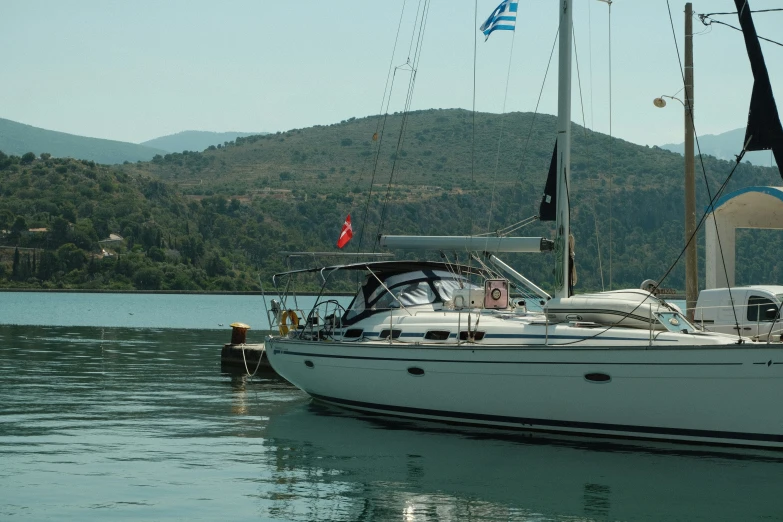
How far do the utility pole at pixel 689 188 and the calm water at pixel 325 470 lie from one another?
7.50 meters

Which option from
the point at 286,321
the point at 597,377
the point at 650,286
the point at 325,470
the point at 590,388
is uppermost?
the point at 650,286

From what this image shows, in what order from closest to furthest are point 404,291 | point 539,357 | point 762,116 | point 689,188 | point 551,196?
point 762,116
point 539,357
point 551,196
point 404,291
point 689,188

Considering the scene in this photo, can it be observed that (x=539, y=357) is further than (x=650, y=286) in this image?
No

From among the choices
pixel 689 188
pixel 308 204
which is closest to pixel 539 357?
pixel 689 188

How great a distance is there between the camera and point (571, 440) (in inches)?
600

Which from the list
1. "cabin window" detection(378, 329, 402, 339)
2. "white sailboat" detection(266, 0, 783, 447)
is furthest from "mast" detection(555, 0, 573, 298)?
"cabin window" detection(378, 329, 402, 339)

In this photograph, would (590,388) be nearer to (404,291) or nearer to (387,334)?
(387,334)

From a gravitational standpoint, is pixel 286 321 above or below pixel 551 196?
below

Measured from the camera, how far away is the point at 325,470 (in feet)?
45.3

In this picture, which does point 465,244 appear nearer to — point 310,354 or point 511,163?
point 310,354

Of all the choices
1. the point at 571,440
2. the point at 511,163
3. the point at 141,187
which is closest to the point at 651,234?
the point at 511,163

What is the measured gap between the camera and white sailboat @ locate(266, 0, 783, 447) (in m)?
13.8

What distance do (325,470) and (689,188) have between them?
1186 centimetres

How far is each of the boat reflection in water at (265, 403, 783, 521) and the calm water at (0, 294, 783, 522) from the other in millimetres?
29
